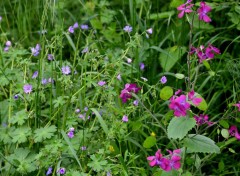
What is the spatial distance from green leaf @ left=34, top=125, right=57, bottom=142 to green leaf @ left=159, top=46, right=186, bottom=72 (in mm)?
793

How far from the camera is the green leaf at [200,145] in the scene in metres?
2.00

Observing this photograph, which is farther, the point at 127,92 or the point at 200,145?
the point at 127,92

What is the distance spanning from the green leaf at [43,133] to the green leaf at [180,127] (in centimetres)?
60

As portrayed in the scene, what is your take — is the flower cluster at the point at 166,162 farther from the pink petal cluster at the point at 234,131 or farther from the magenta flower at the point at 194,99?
the pink petal cluster at the point at 234,131

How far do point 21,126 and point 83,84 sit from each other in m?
0.34

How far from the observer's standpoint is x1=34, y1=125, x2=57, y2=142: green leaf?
232 cm

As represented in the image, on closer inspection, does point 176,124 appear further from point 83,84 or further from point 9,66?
point 9,66

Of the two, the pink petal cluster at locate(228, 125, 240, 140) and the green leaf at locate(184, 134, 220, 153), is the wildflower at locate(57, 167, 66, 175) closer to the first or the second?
the green leaf at locate(184, 134, 220, 153)

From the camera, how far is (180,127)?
197 centimetres


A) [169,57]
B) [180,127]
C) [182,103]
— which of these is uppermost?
[182,103]

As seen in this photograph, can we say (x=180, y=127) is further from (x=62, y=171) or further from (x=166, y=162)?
(x=62, y=171)

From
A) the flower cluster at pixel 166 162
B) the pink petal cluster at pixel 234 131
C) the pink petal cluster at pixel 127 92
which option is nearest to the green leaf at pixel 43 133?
the pink petal cluster at pixel 127 92

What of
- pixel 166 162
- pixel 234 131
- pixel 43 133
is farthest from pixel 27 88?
pixel 234 131

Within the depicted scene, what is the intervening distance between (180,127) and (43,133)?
671mm
